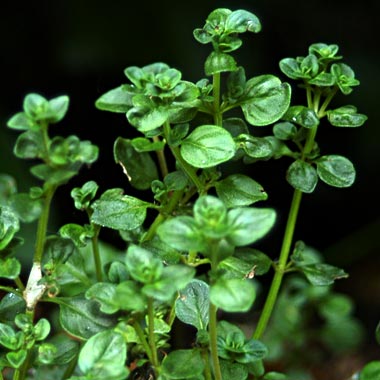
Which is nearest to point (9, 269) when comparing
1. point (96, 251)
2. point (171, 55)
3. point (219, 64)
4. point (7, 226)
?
point (7, 226)

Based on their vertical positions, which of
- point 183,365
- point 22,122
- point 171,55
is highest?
point 22,122

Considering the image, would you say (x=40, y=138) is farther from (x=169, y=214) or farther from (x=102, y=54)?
(x=102, y=54)

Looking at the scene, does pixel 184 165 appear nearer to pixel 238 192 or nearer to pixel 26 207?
pixel 238 192

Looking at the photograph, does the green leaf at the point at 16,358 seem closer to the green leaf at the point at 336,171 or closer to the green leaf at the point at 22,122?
the green leaf at the point at 22,122

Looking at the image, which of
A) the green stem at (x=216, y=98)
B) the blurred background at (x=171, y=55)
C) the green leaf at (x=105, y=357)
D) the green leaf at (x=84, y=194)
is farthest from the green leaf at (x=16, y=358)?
the blurred background at (x=171, y=55)

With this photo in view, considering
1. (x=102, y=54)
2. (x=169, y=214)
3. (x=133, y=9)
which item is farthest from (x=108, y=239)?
(x=169, y=214)
